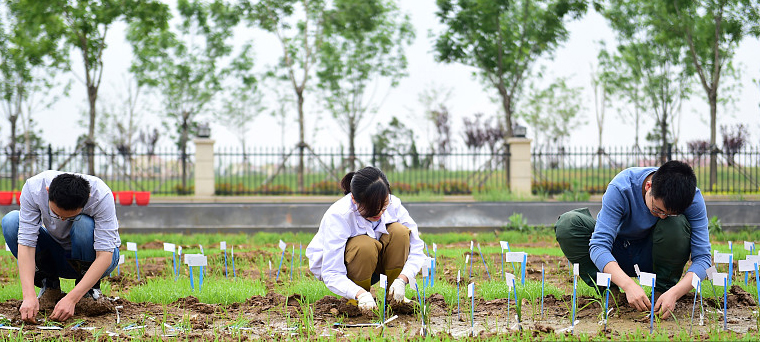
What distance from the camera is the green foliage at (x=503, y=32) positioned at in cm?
1655

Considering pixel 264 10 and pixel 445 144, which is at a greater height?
pixel 264 10

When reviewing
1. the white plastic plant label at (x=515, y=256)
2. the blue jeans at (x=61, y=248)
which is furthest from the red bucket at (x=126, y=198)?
the white plastic plant label at (x=515, y=256)

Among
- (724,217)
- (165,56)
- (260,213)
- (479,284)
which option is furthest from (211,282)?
(165,56)

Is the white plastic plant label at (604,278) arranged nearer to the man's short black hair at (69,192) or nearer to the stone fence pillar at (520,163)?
the man's short black hair at (69,192)

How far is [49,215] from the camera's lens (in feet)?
11.9

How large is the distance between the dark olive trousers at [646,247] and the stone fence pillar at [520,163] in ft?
38.3

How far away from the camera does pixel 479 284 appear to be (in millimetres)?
4605

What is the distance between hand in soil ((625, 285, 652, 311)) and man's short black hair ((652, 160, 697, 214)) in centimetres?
44

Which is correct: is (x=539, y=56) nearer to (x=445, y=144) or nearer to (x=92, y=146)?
(x=92, y=146)

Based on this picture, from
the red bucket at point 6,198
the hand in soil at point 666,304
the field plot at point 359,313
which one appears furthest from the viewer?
the red bucket at point 6,198

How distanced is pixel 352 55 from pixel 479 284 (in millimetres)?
17887

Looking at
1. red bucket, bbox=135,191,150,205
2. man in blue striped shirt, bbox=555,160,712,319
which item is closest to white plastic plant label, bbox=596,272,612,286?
man in blue striped shirt, bbox=555,160,712,319

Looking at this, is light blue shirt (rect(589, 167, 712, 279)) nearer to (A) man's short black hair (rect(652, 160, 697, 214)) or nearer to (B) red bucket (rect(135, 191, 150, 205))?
(A) man's short black hair (rect(652, 160, 697, 214))

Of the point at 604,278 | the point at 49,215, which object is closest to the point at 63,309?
the point at 49,215
